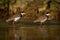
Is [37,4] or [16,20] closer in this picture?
[16,20]

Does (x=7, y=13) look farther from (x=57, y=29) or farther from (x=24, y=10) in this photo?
(x=57, y=29)

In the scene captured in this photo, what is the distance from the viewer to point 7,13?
21.4 metres

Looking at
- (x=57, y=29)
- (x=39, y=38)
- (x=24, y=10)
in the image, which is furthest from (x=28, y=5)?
(x=39, y=38)

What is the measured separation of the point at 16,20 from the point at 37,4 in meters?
2.83

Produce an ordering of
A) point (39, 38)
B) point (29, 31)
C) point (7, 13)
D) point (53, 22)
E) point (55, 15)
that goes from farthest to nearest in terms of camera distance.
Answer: point (7, 13)
point (55, 15)
point (53, 22)
point (29, 31)
point (39, 38)

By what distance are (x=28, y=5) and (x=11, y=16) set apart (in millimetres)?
1794

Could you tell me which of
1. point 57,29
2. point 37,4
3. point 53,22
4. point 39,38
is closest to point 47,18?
point 53,22

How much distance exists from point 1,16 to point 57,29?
6.54 metres

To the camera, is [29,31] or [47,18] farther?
[47,18]

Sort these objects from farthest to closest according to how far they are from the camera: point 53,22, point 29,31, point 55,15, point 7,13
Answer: point 7,13 < point 55,15 < point 53,22 < point 29,31

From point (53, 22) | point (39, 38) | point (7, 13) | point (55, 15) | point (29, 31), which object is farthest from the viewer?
point (7, 13)

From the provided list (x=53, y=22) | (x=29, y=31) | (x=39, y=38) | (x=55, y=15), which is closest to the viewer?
(x=39, y=38)

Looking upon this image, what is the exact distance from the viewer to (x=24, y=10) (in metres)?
21.1

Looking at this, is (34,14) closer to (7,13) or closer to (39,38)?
(7,13)
